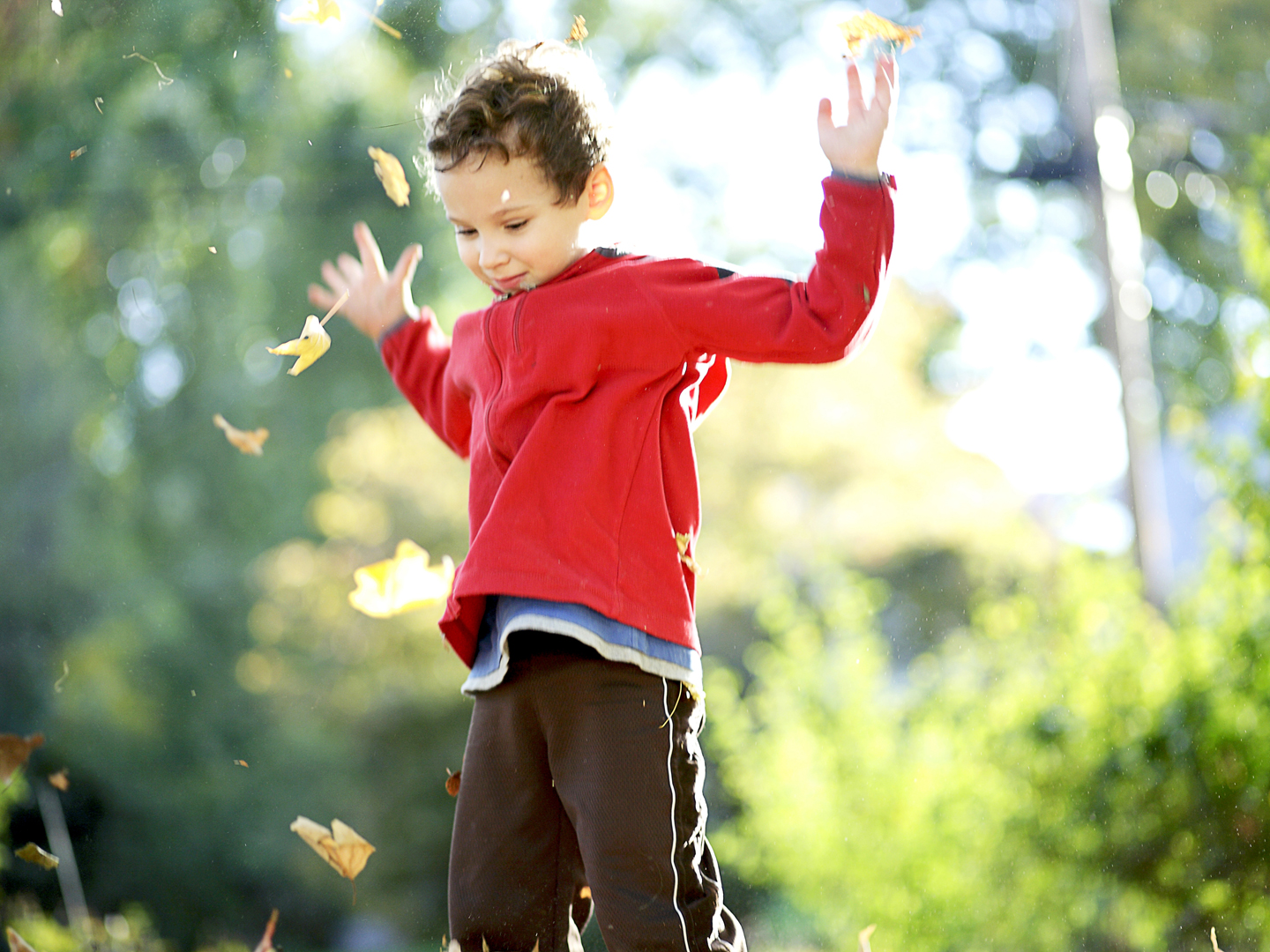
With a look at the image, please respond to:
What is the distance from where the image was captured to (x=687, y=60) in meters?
4.02

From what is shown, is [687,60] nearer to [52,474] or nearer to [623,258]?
[52,474]

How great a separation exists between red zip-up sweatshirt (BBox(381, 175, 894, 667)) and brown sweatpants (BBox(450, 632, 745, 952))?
62mm

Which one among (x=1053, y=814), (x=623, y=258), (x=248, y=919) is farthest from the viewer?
(x=248, y=919)

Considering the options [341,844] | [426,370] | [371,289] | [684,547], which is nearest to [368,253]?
[371,289]

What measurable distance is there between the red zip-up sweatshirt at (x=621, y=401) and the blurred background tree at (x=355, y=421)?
1.81 meters

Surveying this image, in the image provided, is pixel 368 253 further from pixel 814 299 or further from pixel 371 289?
pixel 814 299

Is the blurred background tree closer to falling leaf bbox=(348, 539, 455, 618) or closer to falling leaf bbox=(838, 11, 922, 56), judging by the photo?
falling leaf bbox=(348, 539, 455, 618)

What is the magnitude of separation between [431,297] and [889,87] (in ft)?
10.4

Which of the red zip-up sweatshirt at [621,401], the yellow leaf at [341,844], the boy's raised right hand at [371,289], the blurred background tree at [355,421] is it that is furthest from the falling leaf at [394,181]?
the blurred background tree at [355,421]

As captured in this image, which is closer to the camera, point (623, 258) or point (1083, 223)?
point (623, 258)

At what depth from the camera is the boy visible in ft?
3.11

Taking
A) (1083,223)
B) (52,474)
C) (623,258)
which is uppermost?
(623,258)

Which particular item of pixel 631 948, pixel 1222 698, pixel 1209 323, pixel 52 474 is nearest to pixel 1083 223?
pixel 1209 323

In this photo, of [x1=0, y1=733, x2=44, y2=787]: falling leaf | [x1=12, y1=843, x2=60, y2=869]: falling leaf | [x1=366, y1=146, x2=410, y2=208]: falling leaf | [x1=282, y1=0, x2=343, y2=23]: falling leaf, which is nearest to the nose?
[x1=366, y1=146, x2=410, y2=208]: falling leaf
